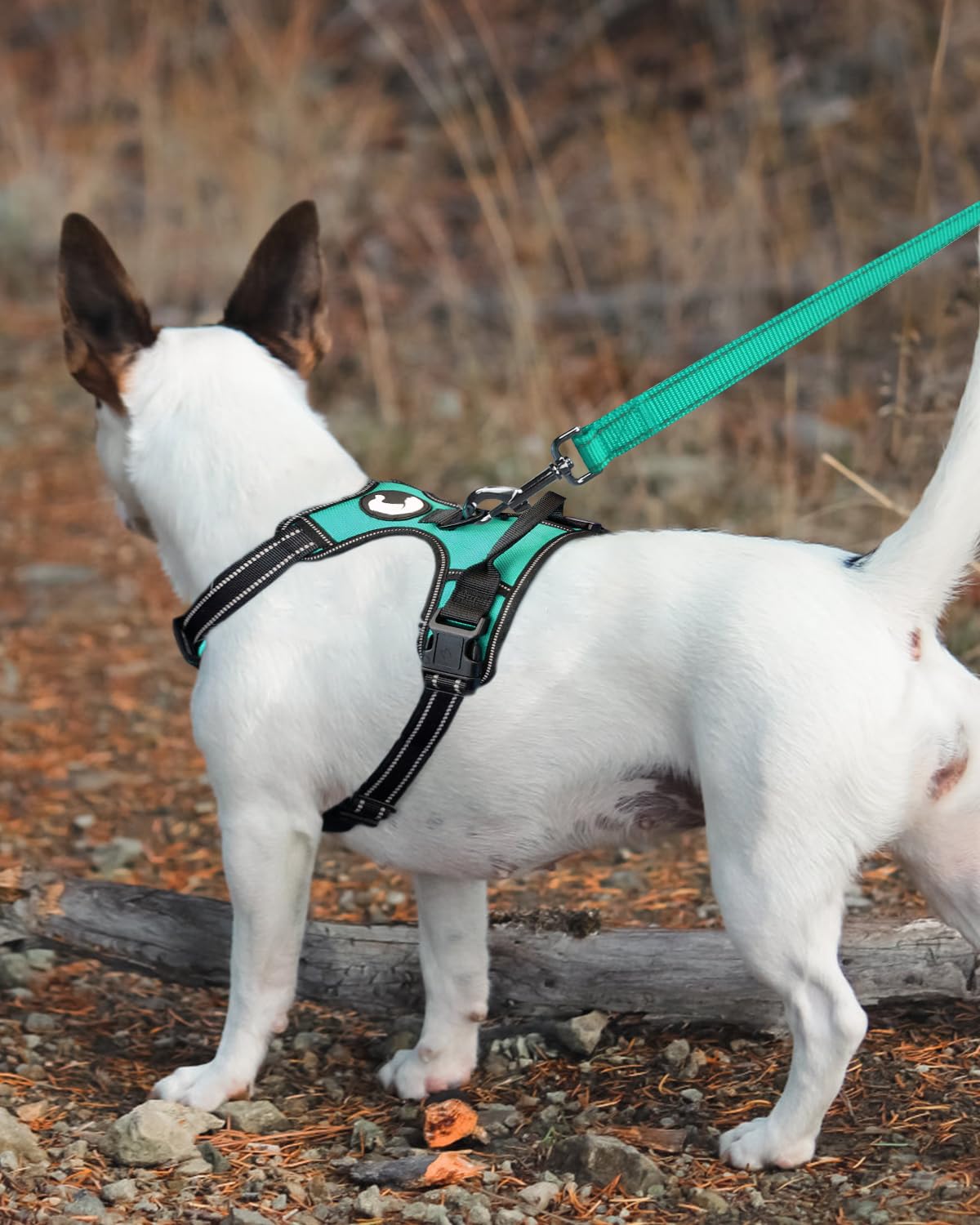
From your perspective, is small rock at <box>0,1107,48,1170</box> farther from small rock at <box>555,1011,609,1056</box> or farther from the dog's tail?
the dog's tail

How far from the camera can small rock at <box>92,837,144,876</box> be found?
3.73 m

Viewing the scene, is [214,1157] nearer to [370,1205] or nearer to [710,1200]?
[370,1205]

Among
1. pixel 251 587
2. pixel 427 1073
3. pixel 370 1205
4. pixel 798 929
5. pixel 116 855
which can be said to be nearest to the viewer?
pixel 798 929

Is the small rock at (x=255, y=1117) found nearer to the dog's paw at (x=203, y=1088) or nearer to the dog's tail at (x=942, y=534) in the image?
the dog's paw at (x=203, y=1088)

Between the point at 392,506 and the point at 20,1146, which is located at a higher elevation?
the point at 392,506

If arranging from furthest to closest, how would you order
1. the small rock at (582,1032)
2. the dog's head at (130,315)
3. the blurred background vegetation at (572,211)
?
the blurred background vegetation at (572,211) < the small rock at (582,1032) < the dog's head at (130,315)

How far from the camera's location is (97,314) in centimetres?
274

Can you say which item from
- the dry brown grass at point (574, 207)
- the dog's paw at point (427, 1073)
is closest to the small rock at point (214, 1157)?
the dog's paw at point (427, 1073)

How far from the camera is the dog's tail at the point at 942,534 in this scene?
2.23 m

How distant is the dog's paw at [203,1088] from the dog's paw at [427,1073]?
28 cm

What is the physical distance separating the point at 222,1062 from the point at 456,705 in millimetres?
835

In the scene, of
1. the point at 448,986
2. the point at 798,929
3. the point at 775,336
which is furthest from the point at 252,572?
the point at 798,929

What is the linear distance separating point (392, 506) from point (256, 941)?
0.80 m

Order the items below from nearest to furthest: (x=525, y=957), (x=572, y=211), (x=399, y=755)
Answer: (x=399, y=755)
(x=525, y=957)
(x=572, y=211)
